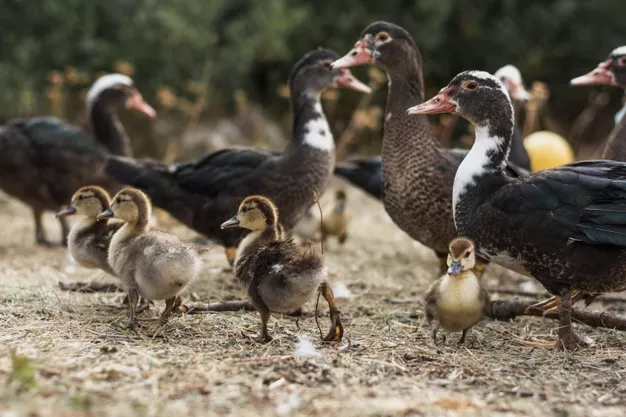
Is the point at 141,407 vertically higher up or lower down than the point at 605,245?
lower down

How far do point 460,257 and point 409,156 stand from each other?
1.49 metres

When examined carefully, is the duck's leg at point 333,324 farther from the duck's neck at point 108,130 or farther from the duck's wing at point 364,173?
the duck's neck at point 108,130

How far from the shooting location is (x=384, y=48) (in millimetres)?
5445

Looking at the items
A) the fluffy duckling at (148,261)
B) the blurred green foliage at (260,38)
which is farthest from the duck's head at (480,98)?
the blurred green foliage at (260,38)

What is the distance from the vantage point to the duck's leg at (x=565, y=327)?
4035 millimetres

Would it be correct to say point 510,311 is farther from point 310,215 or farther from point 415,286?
point 310,215

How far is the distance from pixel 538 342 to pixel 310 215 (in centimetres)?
350

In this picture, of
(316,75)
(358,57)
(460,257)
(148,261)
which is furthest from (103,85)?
(460,257)

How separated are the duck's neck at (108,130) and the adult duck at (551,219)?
409cm

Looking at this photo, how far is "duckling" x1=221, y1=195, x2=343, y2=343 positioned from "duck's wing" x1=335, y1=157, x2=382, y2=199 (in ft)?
8.96

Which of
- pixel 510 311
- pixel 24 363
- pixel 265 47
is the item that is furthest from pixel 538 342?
pixel 265 47

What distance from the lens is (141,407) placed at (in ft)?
9.20

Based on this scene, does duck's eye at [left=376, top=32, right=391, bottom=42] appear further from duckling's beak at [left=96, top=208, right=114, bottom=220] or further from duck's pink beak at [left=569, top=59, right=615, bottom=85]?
duckling's beak at [left=96, top=208, right=114, bottom=220]

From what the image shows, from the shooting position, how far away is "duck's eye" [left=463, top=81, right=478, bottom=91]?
14.3ft
